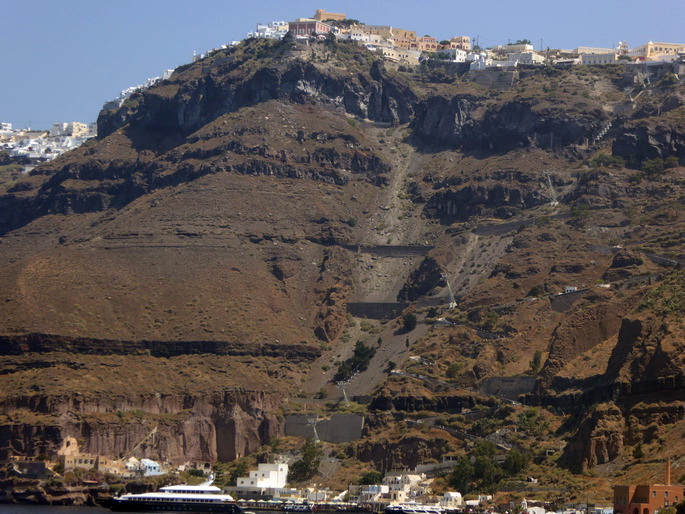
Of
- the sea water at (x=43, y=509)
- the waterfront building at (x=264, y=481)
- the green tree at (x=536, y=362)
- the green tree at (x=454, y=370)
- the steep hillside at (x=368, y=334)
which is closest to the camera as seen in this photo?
the sea water at (x=43, y=509)

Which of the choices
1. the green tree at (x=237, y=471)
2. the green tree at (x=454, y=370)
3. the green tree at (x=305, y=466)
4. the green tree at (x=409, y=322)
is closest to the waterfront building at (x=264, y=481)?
the green tree at (x=305, y=466)

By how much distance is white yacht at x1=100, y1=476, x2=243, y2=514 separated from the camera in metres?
144

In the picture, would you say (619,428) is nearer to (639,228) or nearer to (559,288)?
(559,288)

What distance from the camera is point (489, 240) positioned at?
652 feet

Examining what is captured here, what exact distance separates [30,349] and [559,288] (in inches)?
1956

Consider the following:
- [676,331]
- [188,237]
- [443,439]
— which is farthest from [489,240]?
[676,331]

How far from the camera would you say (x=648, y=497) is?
109875mm

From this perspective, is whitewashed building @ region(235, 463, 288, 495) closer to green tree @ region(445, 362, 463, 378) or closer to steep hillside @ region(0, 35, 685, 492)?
steep hillside @ region(0, 35, 685, 492)

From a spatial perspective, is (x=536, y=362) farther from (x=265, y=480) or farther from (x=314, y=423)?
(x=265, y=480)

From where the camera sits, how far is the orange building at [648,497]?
10962 centimetres

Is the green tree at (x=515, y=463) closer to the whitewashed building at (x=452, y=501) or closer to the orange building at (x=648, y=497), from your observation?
the whitewashed building at (x=452, y=501)

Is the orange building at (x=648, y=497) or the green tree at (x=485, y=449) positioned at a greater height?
the green tree at (x=485, y=449)

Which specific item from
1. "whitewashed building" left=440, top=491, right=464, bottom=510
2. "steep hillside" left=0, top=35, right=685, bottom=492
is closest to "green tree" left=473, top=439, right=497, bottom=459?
"steep hillside" left=0, top=35, right=685, bottom=492

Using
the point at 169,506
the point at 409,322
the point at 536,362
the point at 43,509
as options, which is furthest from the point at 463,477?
the point at 409,322
